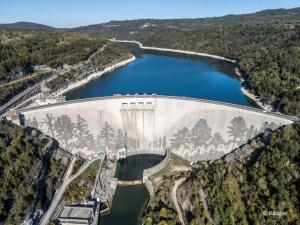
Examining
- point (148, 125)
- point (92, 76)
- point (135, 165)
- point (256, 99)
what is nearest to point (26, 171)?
point (135, 165)

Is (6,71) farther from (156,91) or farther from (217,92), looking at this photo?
(217,92)

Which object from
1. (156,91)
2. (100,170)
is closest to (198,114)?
(100,170)

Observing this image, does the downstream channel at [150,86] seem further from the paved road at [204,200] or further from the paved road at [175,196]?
the paved road at [204,200]

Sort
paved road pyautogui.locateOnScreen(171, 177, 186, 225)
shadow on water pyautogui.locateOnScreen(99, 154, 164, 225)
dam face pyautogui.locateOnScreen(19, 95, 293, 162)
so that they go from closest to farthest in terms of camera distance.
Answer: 1. paved road pyautogui.locateOnScreen(171, 177, 186, 225)
2. shadow on water pyautogui.locateOnScreen(99, 154, 164, 225)
3. dam face pyautogui.locateOnScreen(19, 95, 293, 162)

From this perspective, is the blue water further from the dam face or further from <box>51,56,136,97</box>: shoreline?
the dam face

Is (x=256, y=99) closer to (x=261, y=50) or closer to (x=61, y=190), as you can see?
(x=261, y=50)

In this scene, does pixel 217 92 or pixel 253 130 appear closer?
pixel 253 130

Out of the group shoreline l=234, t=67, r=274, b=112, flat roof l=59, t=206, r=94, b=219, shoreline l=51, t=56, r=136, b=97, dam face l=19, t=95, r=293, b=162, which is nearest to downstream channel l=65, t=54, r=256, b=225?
shoreline l=234, t=67, r=274, b=112
